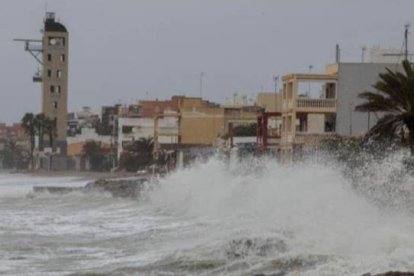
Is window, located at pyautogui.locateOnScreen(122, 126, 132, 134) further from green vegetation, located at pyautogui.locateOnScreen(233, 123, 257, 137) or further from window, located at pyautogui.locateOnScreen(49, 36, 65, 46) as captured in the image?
green vegetation, located at pyautogui.locateOnScreen(233, 123, 257, 137)

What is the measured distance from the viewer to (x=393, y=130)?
34.5 m

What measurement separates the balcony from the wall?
0.48 metres

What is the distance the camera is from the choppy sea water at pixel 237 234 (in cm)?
1655

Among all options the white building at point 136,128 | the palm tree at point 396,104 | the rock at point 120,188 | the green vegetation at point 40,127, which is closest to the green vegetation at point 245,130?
the white building at point 136,128

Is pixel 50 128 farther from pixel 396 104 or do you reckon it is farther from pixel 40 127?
pixel 396 104

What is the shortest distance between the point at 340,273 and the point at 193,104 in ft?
277

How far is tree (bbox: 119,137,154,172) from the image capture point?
96.2 meters

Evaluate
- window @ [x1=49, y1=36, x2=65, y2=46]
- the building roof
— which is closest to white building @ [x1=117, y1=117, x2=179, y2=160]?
window @ [x1=49, y1=36, x2=65, y2=46]

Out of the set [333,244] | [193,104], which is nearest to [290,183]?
[333,244]

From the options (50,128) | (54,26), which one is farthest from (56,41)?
(50,128)

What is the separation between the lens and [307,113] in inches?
2019

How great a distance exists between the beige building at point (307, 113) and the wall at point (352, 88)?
1.66 feet

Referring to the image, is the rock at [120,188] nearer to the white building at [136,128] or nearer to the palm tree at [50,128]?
the white building at [136,128]

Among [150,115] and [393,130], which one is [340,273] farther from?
[150,115]
